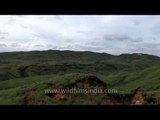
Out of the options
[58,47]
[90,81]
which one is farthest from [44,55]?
[90,81]

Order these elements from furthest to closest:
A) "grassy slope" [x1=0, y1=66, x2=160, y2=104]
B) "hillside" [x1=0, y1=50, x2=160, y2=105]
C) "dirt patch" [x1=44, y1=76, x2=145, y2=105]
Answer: "grassy slope" [x1=0, y1=66, x2=160, y2=104], "hillside" [x1=0, y1=50, x2=160, y2=105], "dirt patch" [x1=44, y1=76, x2=145, y2=105]

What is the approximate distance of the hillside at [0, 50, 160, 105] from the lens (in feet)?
87.8

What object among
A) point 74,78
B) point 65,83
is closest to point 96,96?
point 74,78

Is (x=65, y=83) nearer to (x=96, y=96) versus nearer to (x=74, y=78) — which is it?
(x=74, y=78)

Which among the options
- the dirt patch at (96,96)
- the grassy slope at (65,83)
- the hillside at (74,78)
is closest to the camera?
the dirt patch at (96,96)

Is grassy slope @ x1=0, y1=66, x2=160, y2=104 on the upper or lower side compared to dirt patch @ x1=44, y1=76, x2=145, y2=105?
lower

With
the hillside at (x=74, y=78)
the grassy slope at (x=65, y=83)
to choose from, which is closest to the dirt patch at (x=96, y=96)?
the hillside at (x=74, y=78)

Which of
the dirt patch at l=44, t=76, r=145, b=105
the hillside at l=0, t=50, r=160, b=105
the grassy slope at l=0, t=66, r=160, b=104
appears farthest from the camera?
the grassy slope at l=0, t=66, r=160, b=104

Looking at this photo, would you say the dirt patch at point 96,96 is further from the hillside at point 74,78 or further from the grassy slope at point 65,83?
the grassy slope at point 65,83

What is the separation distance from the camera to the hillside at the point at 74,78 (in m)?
26.8

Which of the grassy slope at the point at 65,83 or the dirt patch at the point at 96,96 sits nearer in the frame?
the dirt patch at the point at 96,96

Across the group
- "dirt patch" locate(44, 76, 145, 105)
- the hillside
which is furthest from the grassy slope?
"dirt patch" locate(44, 76, 145, 105)

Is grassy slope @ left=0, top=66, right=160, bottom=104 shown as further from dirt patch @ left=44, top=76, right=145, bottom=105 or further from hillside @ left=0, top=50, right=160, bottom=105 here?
dirt patch @ left=44, top=76, right=145, bottom=105

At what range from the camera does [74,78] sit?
96.6 feet
